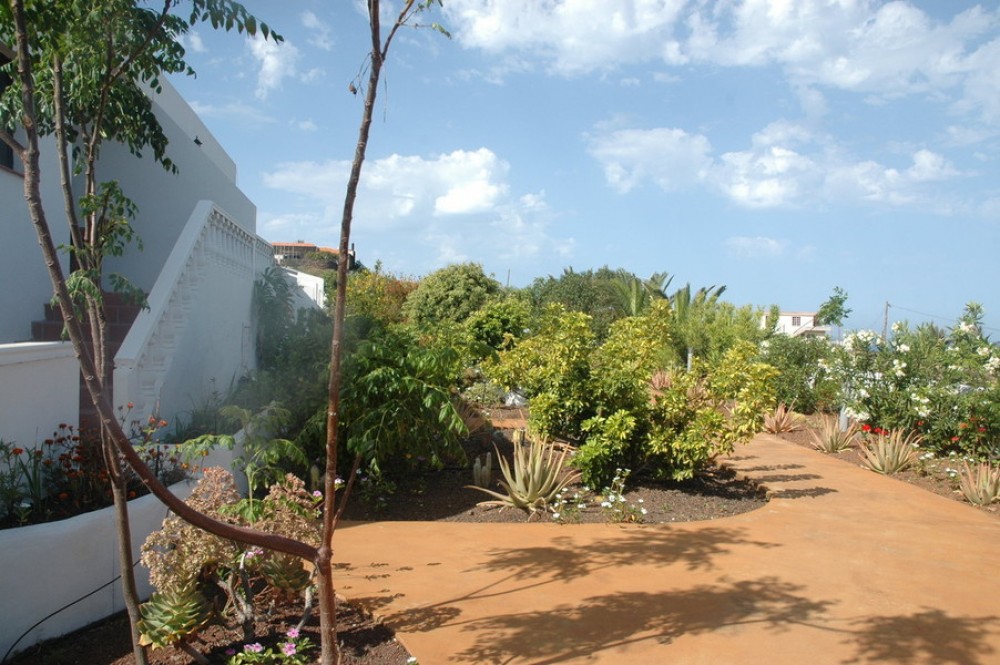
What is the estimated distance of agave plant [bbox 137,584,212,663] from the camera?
11.6 ft

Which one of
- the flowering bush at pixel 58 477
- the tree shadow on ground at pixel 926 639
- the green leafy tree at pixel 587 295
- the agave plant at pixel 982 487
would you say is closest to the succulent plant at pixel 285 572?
the flowering bush at pixel 58 477

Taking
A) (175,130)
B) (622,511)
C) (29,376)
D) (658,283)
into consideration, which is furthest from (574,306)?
(29,376)

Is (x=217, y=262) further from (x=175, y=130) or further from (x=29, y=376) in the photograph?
(x=29, y=376)

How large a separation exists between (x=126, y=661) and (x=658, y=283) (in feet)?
103

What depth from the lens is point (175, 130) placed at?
11.4 metres

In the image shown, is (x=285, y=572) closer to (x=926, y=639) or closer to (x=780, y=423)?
(x=926, y=639)

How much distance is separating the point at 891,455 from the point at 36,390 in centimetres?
996

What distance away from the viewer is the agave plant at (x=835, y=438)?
1219 centimetres

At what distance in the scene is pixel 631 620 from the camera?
4754mm

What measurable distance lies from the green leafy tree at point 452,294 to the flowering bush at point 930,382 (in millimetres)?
11555

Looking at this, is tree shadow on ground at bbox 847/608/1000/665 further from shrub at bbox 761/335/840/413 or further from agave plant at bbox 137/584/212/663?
shrub at bbox 761/335/840/413

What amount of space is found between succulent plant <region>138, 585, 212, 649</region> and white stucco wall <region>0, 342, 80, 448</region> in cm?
211

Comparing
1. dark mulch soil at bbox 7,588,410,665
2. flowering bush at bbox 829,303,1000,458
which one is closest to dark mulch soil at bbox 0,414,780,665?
dark mulch soil at bbox 7,588,410,665

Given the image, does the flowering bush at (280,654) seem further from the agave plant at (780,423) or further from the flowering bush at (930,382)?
the agave plant at (780,423)
